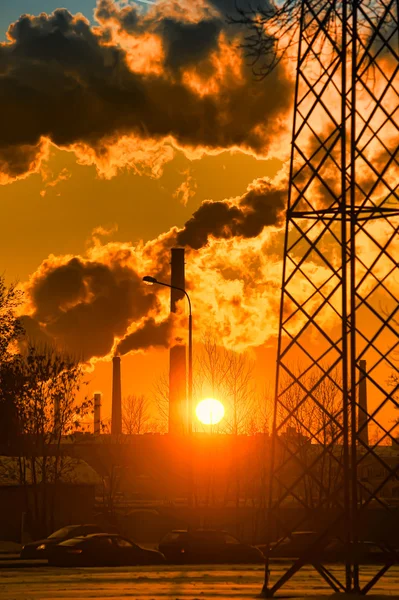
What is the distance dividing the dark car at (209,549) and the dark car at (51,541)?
2928 mm

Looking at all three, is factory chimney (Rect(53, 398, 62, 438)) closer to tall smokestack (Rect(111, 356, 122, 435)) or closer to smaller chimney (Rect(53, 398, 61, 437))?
smaller chimney (Rect(53, 398, 61, 437))

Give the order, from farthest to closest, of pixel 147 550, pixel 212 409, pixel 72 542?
1. pixel 212 409
2. pixel 147 550
3. pixel 72 542

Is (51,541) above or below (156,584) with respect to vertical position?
above

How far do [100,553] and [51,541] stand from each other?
93.7 inches

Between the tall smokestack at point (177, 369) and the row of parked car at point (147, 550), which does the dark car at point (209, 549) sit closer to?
the row of parked car at point (147, 550)

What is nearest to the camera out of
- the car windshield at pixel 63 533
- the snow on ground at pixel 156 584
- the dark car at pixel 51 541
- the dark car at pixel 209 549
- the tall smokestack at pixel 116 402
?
the snow on ground at pixel 156 584

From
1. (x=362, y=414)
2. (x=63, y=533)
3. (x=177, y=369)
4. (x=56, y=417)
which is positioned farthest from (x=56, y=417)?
(x=362, y=414)

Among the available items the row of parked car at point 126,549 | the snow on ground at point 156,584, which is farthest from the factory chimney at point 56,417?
the snow on ground at point 156,584

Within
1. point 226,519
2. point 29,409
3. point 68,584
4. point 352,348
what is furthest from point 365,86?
point 226,519

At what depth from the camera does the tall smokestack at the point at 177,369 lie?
61.7 m

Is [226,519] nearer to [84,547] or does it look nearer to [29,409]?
[29,409]

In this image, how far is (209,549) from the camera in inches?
1390

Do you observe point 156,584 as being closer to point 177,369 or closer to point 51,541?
point 51,541

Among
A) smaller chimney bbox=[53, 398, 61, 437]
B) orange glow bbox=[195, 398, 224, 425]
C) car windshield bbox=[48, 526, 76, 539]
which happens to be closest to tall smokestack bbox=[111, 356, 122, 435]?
orange glow bbox=[195, 398, 224, 425]
